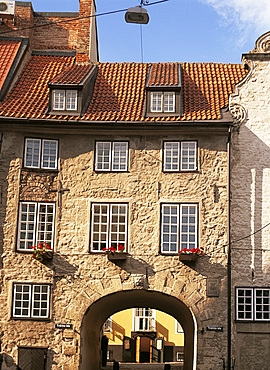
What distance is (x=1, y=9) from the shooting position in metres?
27.2

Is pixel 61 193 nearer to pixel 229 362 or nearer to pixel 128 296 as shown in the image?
pixel 128 296

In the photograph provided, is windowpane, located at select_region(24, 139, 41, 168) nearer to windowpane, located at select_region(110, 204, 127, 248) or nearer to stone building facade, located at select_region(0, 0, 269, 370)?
stone building facade, located at select_region(0, 0, 269, 370)

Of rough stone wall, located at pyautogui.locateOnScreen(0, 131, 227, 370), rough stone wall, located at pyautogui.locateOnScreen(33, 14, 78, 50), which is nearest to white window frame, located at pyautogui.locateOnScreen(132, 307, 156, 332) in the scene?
rough stone wall, located at pyautogui.locateOnScreen(33, 14, 78, 50)

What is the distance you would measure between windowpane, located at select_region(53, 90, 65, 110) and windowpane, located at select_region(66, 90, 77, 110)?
0.15 meters

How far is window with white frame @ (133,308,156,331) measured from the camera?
37.5m

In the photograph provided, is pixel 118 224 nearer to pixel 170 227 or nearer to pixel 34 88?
pixel 170 227

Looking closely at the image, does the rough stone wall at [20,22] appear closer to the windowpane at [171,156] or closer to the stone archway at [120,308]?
the windowpane at [171,156]

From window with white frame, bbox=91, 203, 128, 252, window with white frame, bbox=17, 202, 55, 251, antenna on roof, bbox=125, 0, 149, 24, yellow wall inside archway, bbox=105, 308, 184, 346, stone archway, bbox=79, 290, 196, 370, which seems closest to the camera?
antenna on roof, bbox=125, 0, 149, 24

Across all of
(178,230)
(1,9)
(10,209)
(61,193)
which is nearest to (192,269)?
(178,230)

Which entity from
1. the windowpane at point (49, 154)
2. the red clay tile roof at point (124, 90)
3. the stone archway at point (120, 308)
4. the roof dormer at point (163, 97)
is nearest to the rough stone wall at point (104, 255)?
the windowpane at point (49, 154)

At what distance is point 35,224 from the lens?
2084cm

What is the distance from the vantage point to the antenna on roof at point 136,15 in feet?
61.4

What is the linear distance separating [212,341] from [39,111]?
9501mm

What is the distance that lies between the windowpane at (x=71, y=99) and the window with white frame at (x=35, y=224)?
353 cm
